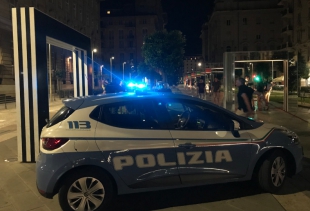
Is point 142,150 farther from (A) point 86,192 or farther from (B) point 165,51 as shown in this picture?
(B) point 165,51

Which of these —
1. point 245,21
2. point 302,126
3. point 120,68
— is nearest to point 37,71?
point 302,126

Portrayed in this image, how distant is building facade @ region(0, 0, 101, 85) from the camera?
37.6m

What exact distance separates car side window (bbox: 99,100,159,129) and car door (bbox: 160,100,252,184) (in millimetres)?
339

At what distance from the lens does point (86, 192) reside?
4.77 metres

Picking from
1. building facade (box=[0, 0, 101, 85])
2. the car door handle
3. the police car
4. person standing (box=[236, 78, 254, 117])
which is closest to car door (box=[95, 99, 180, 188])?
the police car

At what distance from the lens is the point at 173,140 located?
4.94m

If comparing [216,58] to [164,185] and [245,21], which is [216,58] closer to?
[245,21]

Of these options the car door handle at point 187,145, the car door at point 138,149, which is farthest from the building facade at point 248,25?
the car door at point 138,149

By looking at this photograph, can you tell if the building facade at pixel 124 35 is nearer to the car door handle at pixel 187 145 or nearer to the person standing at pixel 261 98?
the person standing at pixel 261 98

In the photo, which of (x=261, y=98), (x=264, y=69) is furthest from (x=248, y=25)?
(x=261, y=98)

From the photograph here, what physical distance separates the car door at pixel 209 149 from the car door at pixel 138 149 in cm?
15

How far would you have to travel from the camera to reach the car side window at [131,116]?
4.93m

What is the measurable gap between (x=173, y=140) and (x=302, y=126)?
30.5ft

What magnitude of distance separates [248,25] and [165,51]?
187ft
